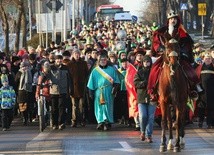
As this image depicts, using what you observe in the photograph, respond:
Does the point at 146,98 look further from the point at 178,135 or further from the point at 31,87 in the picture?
the point at 31,87

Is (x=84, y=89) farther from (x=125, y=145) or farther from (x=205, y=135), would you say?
(x=125, y=145)

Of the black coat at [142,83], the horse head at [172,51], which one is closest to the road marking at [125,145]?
the black coat at [142,83]

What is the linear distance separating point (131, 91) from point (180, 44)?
221 inches


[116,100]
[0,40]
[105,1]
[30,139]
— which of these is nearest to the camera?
[30,139]

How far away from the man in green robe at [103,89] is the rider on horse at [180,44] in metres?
5.17

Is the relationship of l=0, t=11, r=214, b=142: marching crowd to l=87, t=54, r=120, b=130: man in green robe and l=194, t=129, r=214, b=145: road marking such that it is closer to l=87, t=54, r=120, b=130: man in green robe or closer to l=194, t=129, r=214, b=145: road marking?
l=87, t=54, r=120, b=130: man in green robe

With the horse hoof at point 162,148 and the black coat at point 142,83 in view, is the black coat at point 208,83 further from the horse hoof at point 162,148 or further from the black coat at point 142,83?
the horse hoof at point 162,148

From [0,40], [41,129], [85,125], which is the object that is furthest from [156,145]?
[0,40]

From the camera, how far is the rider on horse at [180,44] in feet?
58.5

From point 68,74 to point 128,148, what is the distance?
6.27 metres

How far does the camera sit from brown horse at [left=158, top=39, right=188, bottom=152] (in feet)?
57.1

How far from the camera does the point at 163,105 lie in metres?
17.8

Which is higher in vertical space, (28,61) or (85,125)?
(28,61)

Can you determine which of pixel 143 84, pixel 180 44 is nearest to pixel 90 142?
pixel 143 84
